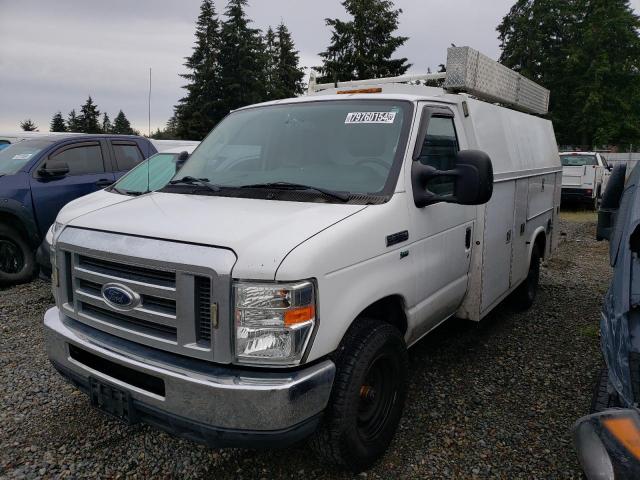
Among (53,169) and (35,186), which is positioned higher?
(53,169)

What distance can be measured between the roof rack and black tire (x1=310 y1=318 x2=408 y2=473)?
2.36m

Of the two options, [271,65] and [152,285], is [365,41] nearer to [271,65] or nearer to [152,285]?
[271,65]

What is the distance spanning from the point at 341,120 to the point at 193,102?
36.0 m

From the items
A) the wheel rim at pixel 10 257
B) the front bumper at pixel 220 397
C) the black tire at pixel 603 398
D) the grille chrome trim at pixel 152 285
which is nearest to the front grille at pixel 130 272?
the grille chrome trim at pixel 152 285

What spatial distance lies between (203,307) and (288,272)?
17.0 inches

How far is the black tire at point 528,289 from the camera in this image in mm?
5824

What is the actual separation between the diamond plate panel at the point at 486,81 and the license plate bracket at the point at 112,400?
10.9ft

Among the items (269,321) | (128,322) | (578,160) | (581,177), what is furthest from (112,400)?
(578,160)

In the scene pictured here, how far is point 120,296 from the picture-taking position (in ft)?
8.20

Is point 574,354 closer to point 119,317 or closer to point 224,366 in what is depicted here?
point 224,366

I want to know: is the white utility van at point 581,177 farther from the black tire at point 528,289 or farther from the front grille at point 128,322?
the front grille at point 128,322

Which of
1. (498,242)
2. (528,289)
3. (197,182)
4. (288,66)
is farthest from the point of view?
(288,66)

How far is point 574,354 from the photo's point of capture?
458cm

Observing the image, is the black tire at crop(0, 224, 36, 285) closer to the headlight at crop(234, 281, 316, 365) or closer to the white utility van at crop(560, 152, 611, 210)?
the headlight at crop(234, 281, 316, 365)
